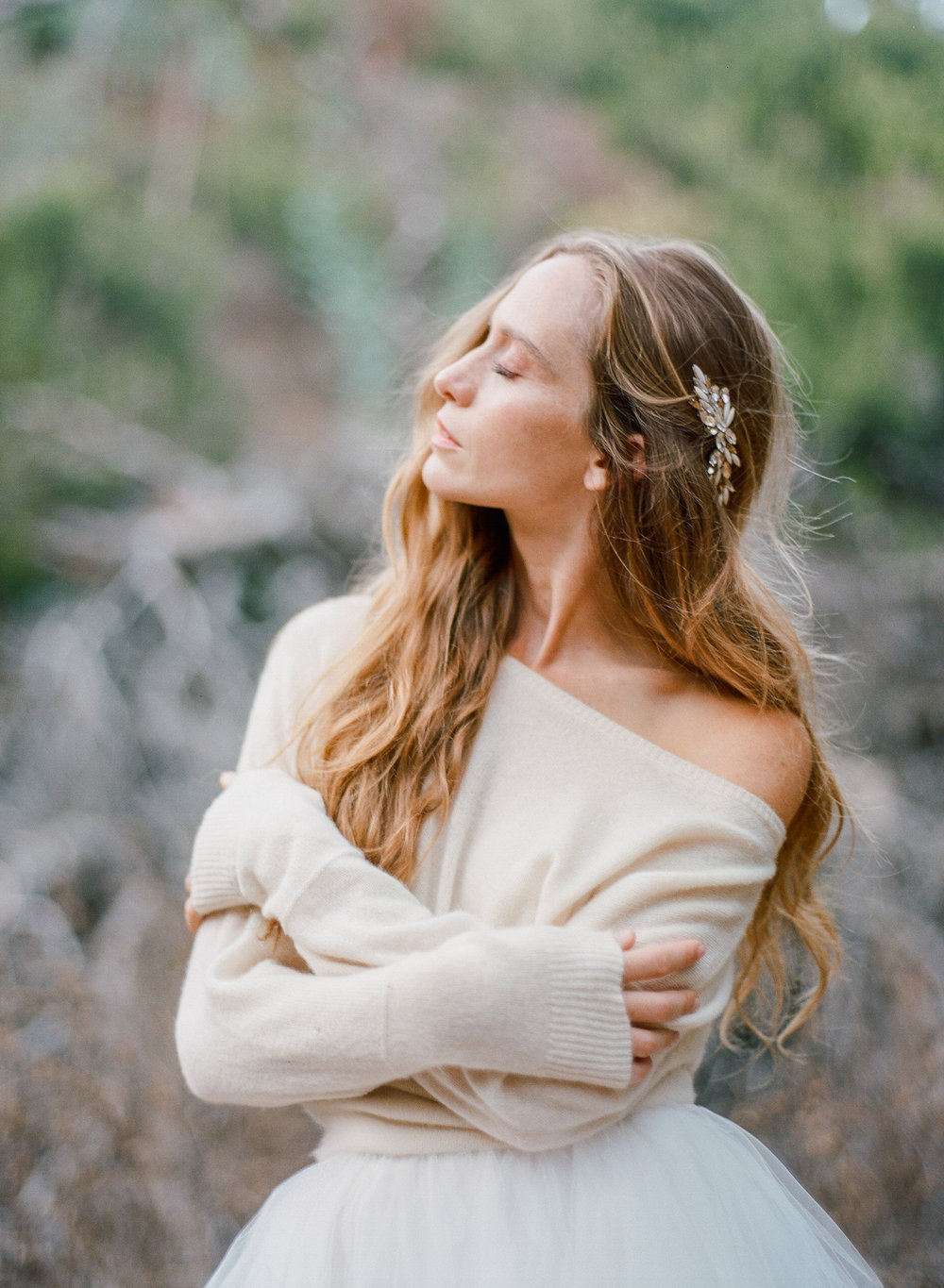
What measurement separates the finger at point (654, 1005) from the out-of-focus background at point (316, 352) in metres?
0.98

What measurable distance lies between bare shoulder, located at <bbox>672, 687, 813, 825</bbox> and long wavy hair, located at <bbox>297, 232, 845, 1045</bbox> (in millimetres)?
27

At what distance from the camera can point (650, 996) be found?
3.46 feet

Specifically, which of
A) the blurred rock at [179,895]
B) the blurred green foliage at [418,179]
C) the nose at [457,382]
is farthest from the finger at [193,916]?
the blurred green foliage at [418,179]

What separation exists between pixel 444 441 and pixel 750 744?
515 millimetres

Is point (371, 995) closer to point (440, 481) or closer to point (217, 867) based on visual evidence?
point (217, 867)

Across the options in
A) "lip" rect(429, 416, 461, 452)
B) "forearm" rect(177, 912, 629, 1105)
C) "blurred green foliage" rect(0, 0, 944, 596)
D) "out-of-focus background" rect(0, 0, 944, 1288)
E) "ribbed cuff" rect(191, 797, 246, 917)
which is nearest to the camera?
"forearm" rect(177, 912, 629, 1105)

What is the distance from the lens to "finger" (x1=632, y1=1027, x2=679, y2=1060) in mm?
1051

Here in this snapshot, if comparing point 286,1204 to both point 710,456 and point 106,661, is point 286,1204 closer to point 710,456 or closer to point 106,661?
point 710,456

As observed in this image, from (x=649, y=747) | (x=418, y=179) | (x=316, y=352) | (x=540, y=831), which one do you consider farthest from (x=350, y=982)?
(x=418, y=179)

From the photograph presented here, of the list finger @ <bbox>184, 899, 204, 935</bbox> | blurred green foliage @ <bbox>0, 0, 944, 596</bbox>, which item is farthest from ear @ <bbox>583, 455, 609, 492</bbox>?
blurred green foliage @ <bbox>0, 0, 944, 596</bbox>

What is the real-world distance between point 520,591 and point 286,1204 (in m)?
0.78

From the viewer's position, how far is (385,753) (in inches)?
49.4

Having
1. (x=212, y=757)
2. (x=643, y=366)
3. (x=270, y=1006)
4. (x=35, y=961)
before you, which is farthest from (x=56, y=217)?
(x=270, y=1006)

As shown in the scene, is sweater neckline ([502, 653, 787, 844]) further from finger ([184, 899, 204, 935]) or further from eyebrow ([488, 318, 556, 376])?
finger ([184, 899, 204, 935])
